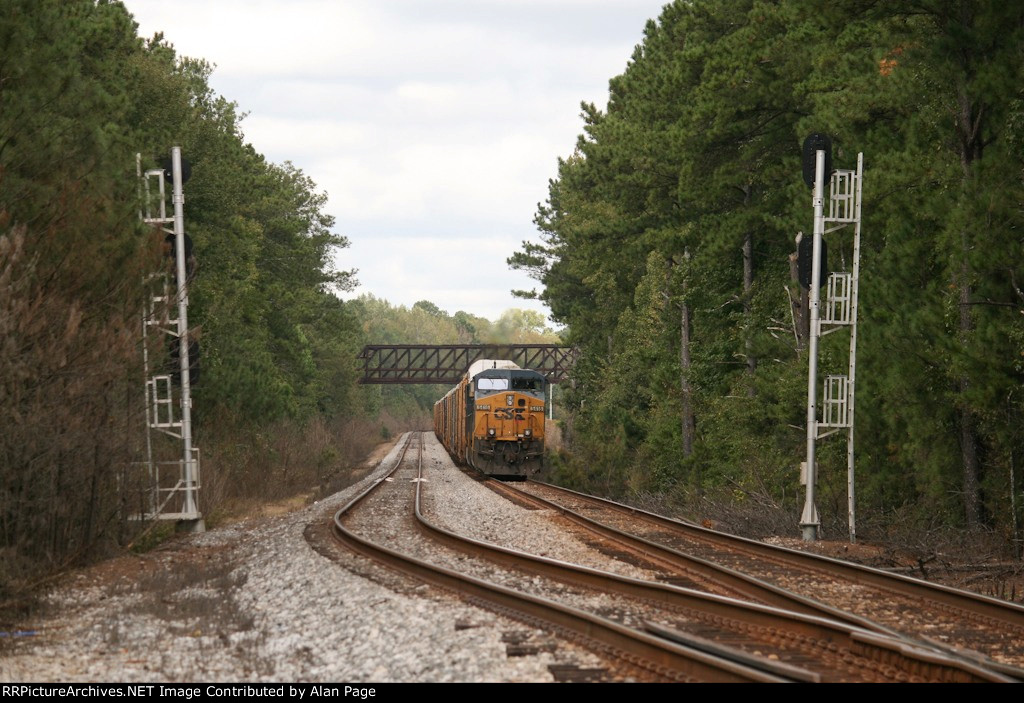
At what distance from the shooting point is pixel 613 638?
8.46 metres

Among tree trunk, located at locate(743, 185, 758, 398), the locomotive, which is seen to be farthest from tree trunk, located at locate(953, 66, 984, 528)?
the locomotive

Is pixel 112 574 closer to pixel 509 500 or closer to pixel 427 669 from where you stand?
pixel 427 669

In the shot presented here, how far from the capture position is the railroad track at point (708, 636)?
7.42 m

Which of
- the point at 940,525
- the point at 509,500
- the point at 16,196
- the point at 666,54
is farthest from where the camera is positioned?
the point at 666,54

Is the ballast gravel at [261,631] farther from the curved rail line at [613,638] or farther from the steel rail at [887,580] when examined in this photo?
the steel rail at [887,580]

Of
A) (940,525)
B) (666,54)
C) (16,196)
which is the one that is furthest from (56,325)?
(666,54)

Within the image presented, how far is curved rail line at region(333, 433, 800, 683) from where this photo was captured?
7293 mm

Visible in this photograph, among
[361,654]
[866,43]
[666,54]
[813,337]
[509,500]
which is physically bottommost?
[509,500]

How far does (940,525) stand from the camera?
18516mm

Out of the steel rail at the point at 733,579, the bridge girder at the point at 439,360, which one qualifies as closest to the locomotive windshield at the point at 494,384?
the steel rail at the point at 733,579

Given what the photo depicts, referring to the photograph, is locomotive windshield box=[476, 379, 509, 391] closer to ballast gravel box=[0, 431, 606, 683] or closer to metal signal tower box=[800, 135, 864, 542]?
metal signal tower box=[800, 135, 864, 542]

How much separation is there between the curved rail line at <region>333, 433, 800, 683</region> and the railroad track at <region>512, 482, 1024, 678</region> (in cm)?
188

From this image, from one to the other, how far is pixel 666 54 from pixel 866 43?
1341 cm
